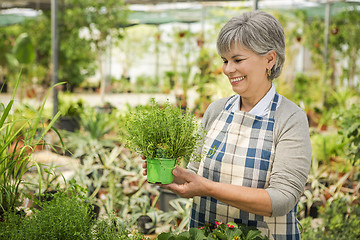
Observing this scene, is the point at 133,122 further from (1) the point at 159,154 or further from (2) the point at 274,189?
(2) the point at 274,189

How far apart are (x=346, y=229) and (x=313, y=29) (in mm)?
8492

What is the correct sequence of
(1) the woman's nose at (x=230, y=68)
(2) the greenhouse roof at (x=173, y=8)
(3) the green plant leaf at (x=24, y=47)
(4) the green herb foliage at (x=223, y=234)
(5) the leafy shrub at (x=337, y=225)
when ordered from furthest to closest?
(2) the greenhouse roof at (x=173, y=8) < (3) the green plant leaf at (x=24, y=47) < (5) the leafy shrub at (x=337, y=225) < (1) the woman's nose at (x=230, y=68) < (4) the green herb foliage at (x=223, y=234)

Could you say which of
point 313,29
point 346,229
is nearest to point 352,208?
point 346,229

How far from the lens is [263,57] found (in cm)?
143

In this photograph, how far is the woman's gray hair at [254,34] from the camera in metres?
1.38

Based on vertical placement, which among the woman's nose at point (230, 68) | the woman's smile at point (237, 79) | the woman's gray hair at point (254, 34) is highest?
the woman's gray hair at point (254, 34)

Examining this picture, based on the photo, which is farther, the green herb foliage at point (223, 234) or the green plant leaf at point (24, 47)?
the green plant leaf at point (24, 47)

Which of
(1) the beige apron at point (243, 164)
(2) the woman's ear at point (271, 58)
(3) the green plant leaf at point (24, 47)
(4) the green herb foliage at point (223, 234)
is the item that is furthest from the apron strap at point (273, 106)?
(3) the green plant leaf at point (24, 47)

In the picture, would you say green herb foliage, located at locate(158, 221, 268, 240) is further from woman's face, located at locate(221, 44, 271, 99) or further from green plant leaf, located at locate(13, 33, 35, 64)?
green plant leaf, located at locate(13, 33, 35, 64)

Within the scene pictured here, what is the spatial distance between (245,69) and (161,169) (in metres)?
0.44

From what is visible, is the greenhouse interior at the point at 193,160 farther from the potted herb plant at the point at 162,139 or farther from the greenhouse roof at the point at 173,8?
the greenhouse roof at the point at 173,8

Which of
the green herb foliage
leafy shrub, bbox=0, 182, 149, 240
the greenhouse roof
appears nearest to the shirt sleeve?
the green herb foliage

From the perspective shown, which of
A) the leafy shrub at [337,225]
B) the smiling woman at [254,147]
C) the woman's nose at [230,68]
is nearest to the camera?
the smiling woman at [254,147]

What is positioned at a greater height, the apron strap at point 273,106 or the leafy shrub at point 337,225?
the apron strap at point 273,106
